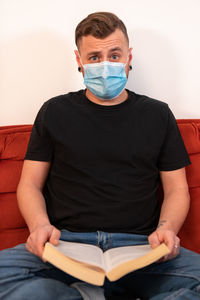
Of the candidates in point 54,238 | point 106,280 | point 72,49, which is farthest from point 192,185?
point 72,49

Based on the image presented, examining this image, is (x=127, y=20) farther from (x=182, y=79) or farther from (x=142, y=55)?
(x=182, y=79)

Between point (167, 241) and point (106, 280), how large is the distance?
0.23 meters

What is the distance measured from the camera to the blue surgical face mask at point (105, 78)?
3.70ft

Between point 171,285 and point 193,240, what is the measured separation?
40 cm

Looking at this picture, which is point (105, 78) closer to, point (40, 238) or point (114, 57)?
point (114, 57)

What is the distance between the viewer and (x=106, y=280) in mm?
939

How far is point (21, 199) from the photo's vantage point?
1.10 metres

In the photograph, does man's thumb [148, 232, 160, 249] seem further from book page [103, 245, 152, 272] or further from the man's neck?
the man's neck

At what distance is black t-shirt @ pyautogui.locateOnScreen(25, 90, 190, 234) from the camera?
1.07m

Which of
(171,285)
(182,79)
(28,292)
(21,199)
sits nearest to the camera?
(28,292)

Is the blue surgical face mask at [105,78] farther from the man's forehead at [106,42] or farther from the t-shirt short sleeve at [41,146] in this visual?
the t-shirt short sleeve at [41,146]

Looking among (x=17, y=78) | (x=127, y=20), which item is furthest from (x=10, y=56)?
(x=127, y=20)

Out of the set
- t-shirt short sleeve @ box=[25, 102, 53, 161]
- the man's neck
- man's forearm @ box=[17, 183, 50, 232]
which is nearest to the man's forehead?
the man's neck

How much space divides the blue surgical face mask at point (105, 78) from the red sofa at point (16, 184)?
1.15ft
